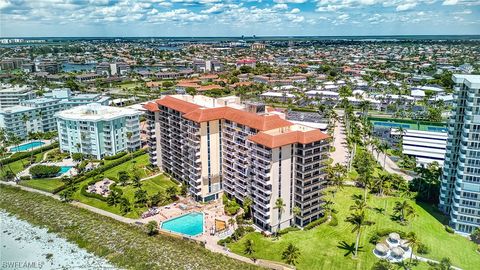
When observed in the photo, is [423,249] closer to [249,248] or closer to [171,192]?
[249,248]

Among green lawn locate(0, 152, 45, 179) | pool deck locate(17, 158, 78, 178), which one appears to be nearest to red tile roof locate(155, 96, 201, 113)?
pool deck locate(17, 158, 78, 178)

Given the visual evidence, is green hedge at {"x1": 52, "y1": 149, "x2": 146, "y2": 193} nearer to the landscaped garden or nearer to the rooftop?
the landscaped garden

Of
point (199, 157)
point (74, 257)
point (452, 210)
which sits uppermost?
point (199, 157)

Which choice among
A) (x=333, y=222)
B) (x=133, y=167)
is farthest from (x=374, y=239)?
(x=133, y=167)

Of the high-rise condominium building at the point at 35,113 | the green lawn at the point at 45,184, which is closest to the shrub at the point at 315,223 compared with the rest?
the green lawn at the point at 45,184

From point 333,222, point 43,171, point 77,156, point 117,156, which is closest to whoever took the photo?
point 333,222

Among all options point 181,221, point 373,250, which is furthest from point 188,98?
point 373,250

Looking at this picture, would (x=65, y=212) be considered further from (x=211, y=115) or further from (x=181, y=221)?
(x=211, y=115)
